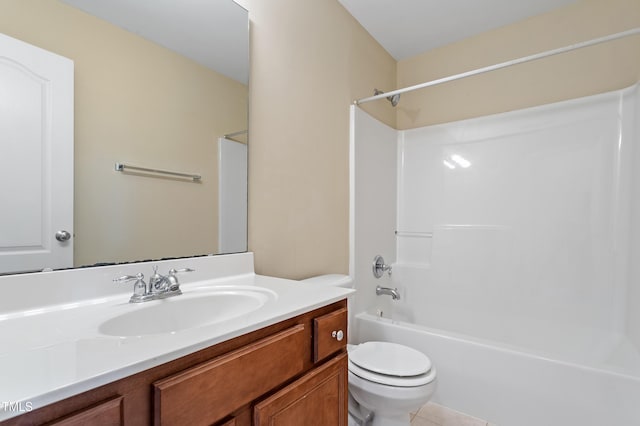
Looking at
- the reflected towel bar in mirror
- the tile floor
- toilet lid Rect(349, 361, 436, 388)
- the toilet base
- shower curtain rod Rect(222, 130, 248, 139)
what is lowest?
the tile floor

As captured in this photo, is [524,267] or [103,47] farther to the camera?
[524,267]

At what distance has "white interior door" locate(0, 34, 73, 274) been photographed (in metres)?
0.79

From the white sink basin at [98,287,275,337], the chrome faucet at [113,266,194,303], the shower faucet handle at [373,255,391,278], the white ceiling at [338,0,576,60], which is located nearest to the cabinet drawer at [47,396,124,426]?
the white sink basin at [98,287,275,337]

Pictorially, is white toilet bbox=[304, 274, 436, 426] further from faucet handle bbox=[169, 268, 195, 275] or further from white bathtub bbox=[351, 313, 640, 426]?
faucet handle bbox=[169, 268, 195, 275]

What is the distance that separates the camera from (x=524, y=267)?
208 cm

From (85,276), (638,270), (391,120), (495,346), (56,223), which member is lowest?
(495,346)

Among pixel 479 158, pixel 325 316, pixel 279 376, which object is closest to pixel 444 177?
pixel 479 158

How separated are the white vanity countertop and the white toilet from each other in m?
0.49

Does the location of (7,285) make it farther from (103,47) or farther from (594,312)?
(594,312)

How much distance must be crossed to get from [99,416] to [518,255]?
2.36 meters

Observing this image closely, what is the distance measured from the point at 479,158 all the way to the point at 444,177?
28 cm

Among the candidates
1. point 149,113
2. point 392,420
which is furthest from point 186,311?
point 392,420

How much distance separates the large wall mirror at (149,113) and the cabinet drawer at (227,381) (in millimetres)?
578

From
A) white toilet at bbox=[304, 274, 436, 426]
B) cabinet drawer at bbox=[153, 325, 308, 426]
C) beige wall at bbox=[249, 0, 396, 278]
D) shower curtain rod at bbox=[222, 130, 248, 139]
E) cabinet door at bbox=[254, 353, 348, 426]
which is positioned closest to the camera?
cabinet drawer at bbox=[153, 325, 308, 426]
